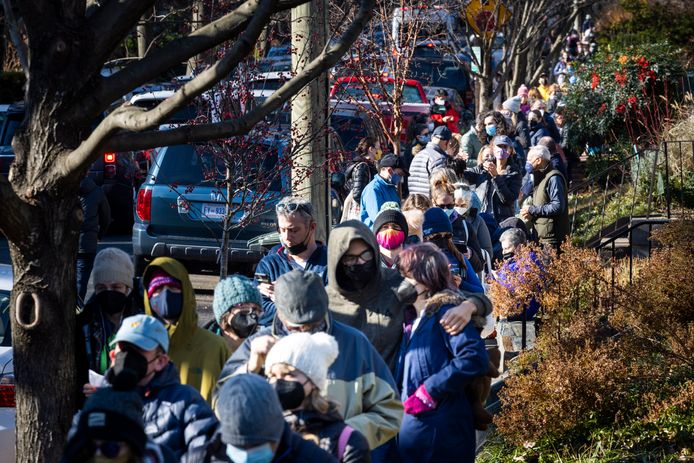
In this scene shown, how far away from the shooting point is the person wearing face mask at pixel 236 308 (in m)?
A: 5.57

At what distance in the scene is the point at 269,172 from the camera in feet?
30.1

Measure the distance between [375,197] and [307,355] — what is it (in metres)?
6.28

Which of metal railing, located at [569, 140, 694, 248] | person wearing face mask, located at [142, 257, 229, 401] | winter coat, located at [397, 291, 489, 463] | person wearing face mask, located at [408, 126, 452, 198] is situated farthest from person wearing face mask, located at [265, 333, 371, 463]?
metal railing, located at [569, 140, 694, 248]

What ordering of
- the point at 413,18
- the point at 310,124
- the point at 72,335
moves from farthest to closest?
1. the point at 413,18
2. the point at 310,124
3. the point at 72,335

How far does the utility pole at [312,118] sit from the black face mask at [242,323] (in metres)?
2.59

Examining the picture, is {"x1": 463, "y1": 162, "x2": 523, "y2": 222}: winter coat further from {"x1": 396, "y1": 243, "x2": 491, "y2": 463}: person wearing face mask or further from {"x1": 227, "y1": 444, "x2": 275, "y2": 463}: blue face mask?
{"x1": 227, "y1": 444, "x2": 275, "y2": 463}: blue face mask

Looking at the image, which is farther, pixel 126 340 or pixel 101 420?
pixel 126 340

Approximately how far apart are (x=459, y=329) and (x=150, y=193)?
7527 mm

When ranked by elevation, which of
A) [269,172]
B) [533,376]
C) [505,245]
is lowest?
[533,376]

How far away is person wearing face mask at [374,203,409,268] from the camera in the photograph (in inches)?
268

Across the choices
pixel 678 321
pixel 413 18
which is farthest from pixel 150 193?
pixel 678 321

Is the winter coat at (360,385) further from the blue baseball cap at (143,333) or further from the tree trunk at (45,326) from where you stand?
the tree trunk at (45,326)

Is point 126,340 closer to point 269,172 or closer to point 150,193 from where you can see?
point 269,172

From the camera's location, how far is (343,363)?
15.2ft
